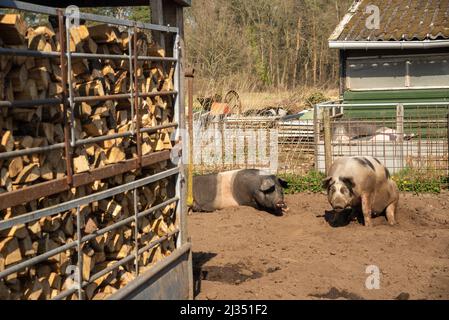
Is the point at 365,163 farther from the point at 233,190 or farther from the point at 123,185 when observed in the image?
the point at 123,185

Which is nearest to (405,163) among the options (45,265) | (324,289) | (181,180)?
(324,289)

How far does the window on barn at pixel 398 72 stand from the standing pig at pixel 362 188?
627cm

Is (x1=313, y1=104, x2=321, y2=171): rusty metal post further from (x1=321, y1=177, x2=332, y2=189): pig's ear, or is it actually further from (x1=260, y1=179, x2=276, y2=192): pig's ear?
(x1=321, y1=177, x2=332, y2=189): pig's ear

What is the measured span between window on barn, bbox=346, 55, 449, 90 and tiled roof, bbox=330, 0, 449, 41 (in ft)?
2.05

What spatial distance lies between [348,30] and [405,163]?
4.74 meters

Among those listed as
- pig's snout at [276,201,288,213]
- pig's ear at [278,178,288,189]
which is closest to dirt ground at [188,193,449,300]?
pig's snout at [276,201,288,213]

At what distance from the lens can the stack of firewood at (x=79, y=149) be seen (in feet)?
12.6

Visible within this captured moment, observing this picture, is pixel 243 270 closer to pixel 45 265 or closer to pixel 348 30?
pixel 45 265

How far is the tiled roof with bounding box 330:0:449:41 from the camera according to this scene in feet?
49.9

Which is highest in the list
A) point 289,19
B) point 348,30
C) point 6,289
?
point 289,19

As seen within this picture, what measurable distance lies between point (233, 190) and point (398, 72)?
6.35 meters

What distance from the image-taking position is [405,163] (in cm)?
1238

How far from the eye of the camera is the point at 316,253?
8000 mm

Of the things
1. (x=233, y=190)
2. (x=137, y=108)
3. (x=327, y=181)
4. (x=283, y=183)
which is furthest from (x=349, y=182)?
(x=137, y=108)
